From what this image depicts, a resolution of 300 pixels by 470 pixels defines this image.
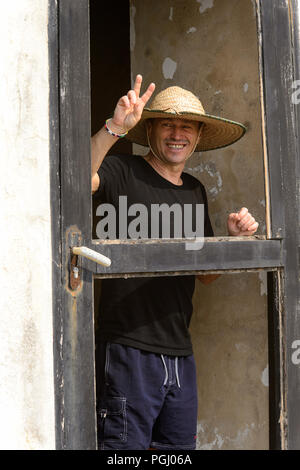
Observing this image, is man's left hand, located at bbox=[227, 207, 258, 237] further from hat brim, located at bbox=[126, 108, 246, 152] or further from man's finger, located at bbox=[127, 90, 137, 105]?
man's finger, located at bbox=[127, 90, 137, 105]

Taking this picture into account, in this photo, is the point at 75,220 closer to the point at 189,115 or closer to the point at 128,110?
the point at 128,110

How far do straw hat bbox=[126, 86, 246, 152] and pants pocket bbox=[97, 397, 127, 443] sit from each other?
0.84 m

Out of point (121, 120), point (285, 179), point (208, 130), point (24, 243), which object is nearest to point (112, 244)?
point (24, 243)

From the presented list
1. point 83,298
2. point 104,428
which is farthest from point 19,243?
point 104,428

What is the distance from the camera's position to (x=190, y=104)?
79.6 inches

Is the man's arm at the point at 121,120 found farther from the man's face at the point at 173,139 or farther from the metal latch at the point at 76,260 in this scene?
the man's face at the point at 173,139

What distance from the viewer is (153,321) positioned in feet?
6.43

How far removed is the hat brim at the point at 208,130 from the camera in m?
2.00

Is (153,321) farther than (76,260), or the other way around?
(153,321)

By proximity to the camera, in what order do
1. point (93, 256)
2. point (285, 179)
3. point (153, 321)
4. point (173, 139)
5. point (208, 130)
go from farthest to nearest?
point (208, 130), point (173, 139), point (153, 321), point (285, 179), point (93, 256)

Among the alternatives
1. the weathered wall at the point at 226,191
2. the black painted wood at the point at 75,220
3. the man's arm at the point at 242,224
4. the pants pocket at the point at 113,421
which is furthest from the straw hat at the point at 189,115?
the pants pocket at the point at 113,421

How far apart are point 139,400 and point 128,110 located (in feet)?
2.70

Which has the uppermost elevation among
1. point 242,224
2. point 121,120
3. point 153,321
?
point 121,120

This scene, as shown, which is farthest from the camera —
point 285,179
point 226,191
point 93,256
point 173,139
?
point 226,191
